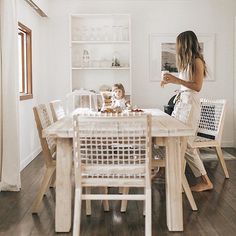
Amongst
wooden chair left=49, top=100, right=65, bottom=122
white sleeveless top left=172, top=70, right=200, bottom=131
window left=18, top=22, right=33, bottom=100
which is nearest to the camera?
white sleeveless top left=172, top=70, right=200, bottom=131

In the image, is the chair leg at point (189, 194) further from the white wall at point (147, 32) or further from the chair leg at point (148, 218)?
the white wall at point (147, 32)

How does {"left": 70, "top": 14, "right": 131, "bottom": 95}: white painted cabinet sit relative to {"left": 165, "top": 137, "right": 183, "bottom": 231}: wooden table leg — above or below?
above

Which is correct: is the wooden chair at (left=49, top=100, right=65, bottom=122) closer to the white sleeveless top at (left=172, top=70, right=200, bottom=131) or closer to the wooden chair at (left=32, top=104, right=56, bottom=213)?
the wooden chair at (left=32, top=104, right=56, bottom=213)

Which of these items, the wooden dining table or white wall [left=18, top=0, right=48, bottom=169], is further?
white wall [left=18, top=0, right=48, bottom=169]

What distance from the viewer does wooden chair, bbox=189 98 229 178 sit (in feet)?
15.1

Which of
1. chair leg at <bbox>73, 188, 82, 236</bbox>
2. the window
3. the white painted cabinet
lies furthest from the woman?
the white painted cabinet

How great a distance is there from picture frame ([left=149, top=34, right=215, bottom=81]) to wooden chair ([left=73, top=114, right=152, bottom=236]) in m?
4.46

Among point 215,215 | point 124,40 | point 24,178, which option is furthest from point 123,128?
point 124,40

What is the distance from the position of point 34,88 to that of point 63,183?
11.1 feet

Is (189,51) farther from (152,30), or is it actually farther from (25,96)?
(152,30)

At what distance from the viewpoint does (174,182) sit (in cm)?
305

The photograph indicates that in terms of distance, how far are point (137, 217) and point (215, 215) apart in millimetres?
606

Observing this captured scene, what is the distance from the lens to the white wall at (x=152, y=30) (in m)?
6.91

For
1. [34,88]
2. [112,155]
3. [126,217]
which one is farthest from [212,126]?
[34,88]
